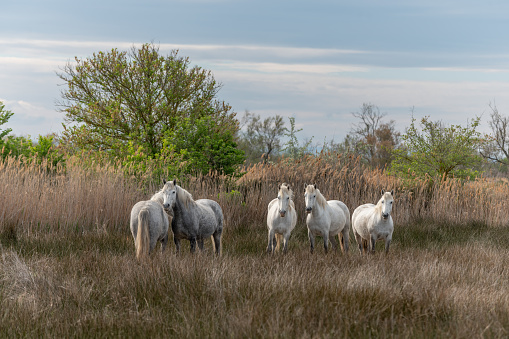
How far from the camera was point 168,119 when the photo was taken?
2042 centimetres

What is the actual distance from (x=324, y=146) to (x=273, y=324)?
42.1ft

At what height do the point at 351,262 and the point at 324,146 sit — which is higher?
the point at 324,146

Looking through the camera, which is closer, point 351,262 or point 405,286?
point 405,286

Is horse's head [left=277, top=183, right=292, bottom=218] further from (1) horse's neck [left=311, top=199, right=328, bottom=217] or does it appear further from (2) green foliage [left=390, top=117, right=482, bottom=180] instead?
(2) green foliage [left=390, top=117, right=482, bottom=180]

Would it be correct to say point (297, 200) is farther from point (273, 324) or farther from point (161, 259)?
point (273, 324)

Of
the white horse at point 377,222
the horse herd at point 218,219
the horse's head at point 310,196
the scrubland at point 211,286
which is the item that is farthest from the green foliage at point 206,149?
the horse's head at point 310,196

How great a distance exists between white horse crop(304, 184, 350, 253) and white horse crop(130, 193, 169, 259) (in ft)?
8.21

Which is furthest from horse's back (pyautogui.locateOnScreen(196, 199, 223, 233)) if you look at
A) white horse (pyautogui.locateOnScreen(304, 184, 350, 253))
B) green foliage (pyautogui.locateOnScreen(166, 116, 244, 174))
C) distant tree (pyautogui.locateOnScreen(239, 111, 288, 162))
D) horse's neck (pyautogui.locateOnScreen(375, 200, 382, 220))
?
distant tree (pyautogui.locateOnScreen(239, 111, 288, 162))

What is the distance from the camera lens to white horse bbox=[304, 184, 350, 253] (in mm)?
8234

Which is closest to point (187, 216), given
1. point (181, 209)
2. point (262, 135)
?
point (181, 209)

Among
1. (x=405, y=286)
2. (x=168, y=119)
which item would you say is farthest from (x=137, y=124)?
(x=405, y=286)

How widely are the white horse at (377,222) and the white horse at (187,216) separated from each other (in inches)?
116

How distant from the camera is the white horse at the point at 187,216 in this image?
23.6 feet

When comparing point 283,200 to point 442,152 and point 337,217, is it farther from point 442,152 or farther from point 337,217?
point 442,152
